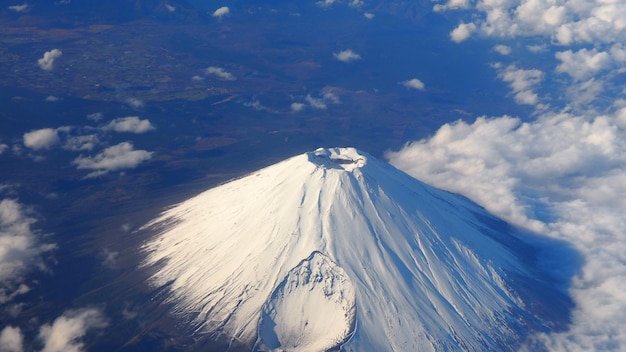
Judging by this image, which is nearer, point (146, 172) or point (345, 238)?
point (345, 238)

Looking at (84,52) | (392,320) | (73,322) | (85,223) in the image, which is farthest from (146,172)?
(84,52)

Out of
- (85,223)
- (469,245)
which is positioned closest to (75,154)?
(85,223)

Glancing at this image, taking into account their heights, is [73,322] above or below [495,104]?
below

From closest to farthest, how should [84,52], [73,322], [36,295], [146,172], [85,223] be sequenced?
[73,322]
[36,295]
[85,223]
[146,172]
[84,52]

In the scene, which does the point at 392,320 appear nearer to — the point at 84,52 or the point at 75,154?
the point at 75,154

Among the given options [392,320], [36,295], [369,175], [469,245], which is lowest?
[36,295]

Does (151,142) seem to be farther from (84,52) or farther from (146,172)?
(84,52)

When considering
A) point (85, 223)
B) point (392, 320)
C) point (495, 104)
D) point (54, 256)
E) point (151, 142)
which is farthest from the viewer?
point (495, 104)
